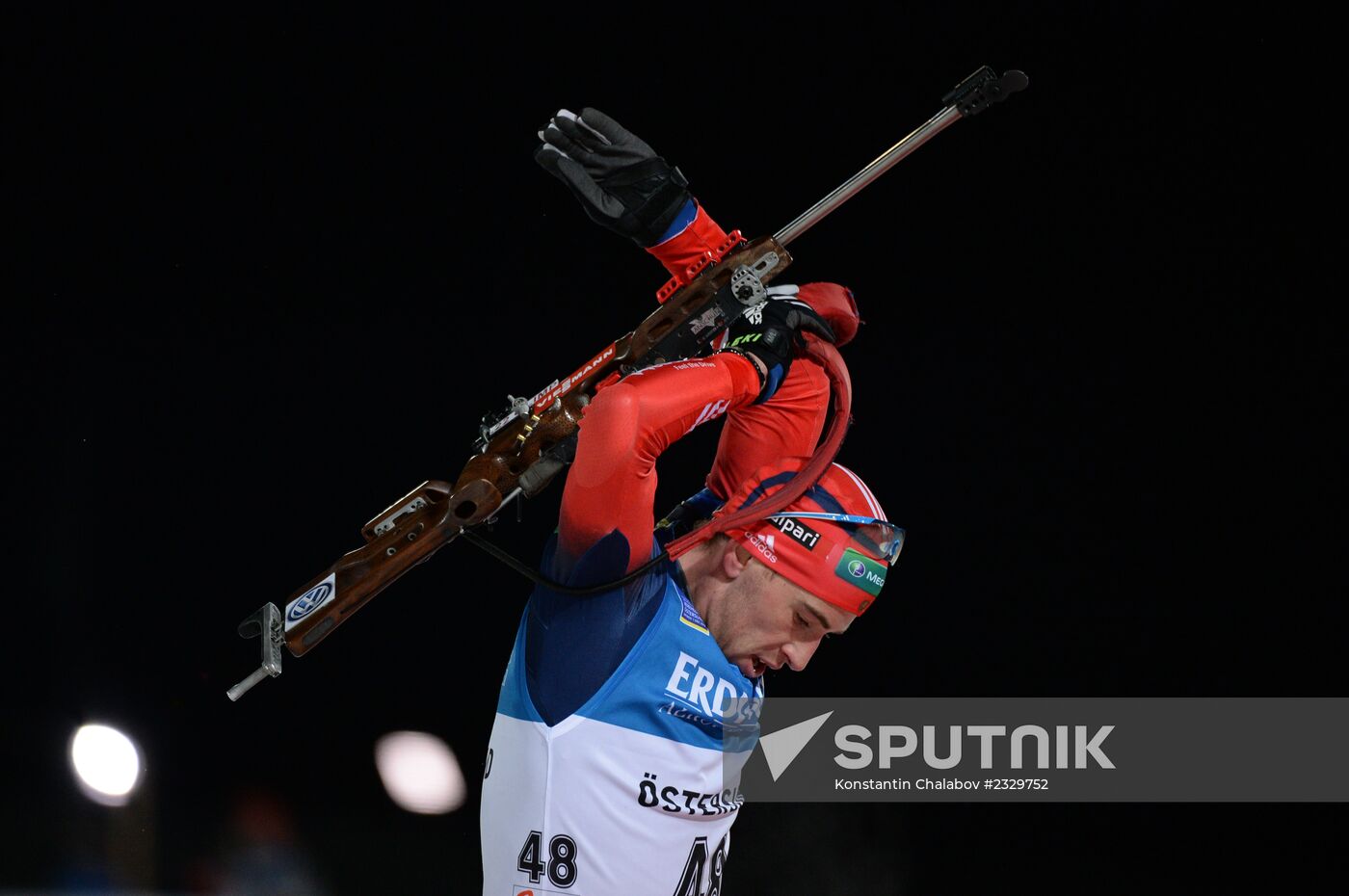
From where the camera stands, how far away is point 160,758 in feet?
9.53

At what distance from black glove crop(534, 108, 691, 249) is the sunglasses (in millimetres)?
440

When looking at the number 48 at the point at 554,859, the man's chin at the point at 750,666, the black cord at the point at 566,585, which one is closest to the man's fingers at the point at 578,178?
the black cord at the point at 566,585

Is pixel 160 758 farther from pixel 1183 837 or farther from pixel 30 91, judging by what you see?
pixel 1183 837

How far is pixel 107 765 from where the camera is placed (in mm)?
2908

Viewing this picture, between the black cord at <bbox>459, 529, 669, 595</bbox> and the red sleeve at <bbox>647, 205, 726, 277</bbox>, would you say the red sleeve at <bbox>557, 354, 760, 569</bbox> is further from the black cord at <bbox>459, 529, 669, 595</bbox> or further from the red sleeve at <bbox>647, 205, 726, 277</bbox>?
the red sleeve at <bbox>647, 205, 726, 277</bbox>

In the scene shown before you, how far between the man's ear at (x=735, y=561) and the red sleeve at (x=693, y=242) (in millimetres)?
385

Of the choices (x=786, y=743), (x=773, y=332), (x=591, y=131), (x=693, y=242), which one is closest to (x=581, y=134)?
(x=591, y=131)

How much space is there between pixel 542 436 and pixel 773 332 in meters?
0.33

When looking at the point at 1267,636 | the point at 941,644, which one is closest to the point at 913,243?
the point at 941,644

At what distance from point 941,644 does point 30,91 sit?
225 centimetres

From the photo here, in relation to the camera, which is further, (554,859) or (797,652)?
(797,652)

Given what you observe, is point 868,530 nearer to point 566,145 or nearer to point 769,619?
point 769,619

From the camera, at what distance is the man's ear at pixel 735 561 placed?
1.80 m

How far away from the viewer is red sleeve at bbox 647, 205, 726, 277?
1746 millimetres
